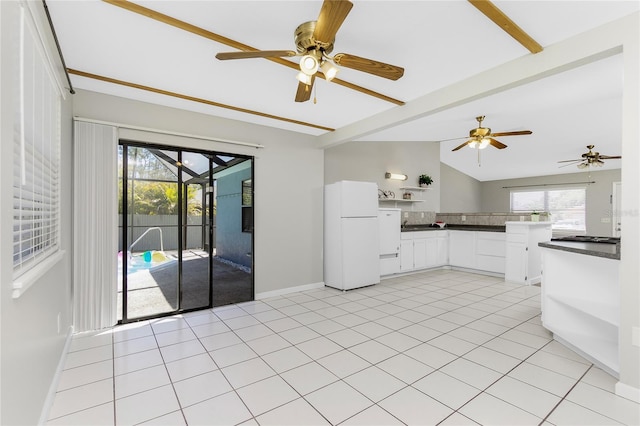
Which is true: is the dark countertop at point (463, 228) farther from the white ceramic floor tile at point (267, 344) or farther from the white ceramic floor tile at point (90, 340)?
the white ceramic floor tile at point (90, 340)

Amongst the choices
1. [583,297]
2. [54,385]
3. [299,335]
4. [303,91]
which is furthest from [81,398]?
[583,297]

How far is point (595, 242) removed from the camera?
2.91 m

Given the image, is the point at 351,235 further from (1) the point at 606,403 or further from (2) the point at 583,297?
(1) the point at 606,403

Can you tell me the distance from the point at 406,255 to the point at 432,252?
2.58 ft

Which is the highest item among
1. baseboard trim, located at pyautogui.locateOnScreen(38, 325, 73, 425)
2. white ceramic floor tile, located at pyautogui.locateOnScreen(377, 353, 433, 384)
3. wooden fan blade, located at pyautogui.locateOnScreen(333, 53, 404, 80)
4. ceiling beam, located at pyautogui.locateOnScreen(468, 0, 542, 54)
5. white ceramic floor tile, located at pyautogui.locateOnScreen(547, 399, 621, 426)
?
ceiling beam, located at pyautogui.locateOnScreen(468, 0, 542, 54)

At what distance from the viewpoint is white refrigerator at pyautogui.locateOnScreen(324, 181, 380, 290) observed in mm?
4609

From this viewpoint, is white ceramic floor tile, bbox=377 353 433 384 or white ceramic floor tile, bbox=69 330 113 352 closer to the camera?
white ceramic floor tile, bbox=377 353 433 384

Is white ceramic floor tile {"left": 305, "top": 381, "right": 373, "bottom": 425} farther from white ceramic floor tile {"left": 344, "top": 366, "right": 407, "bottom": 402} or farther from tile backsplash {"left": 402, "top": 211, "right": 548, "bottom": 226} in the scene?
tile backsplash {"left": 402, "top": 211, "right": 548, "bottom": 226}

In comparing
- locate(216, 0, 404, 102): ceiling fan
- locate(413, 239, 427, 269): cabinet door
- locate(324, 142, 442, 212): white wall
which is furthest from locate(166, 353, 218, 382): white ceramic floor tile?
locate(413, 239, 427, 269): cabinet door

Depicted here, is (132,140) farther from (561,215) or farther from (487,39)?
(561,215)

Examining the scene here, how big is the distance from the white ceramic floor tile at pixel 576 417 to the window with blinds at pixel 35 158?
3.04 meters

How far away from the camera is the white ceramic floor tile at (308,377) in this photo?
2.07 m

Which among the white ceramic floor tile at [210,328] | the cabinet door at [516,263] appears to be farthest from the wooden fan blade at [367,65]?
the cabinet door at [516,263]

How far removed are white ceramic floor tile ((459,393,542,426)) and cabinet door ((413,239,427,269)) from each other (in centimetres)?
405
